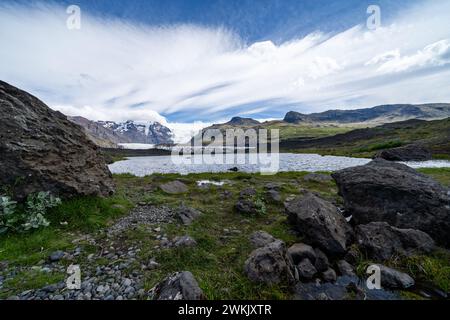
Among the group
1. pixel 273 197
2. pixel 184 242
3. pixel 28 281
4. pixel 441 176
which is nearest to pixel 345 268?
pixel 184 242

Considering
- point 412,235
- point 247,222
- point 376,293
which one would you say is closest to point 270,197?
point 247,222

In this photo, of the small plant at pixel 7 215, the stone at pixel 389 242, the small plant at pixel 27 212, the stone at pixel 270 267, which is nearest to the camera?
the stone at pixel 270 267

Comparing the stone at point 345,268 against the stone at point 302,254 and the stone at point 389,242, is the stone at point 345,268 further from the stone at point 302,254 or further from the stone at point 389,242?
the stone at point 389,242

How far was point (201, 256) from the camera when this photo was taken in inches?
332

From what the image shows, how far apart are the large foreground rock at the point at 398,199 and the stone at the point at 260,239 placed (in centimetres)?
496

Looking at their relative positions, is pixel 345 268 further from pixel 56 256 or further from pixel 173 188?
pixel 173 188

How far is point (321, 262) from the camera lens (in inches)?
316

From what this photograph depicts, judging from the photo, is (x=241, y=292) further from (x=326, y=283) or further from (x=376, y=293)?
(x=376, y=293)

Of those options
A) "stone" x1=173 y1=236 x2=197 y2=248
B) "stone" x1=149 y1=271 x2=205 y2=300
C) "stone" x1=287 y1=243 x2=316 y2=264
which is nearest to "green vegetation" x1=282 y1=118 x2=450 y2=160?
"stone" x1=287 y1=243 x2=316 y2=264

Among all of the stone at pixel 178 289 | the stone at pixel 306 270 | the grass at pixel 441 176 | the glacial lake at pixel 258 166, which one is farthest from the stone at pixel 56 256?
the glacial lake at pixel 258 166

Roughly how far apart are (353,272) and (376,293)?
38.2 inches

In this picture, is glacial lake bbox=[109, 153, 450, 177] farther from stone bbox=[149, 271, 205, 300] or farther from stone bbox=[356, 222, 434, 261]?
stone bbox=[149, 271, 205, 300]

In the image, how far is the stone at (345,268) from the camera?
7.79 m
